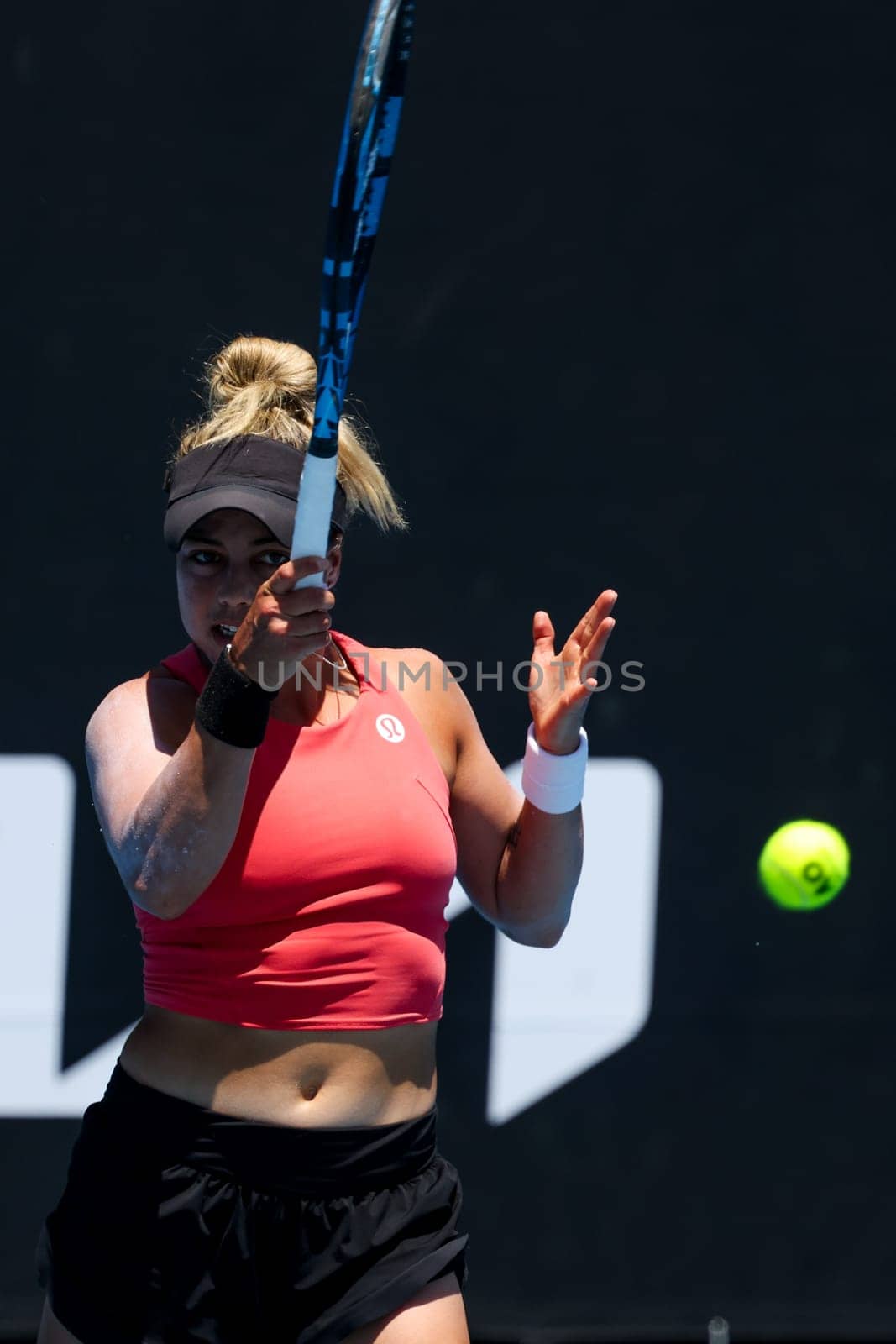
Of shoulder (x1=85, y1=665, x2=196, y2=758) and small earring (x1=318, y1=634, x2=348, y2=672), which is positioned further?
small earring (x1=318, y1=634, x2=348, y2=672)

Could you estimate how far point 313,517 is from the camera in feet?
4.88

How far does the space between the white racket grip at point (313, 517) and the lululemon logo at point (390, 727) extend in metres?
0.38

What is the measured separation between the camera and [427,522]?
2.79 meters

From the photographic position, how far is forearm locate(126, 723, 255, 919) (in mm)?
1547

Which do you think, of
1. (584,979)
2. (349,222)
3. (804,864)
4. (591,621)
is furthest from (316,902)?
(804,864)

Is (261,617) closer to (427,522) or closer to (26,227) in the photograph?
(427,522)

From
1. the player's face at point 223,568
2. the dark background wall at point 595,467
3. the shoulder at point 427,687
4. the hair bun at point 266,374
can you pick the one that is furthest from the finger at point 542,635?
the dark background wall at point 595,467

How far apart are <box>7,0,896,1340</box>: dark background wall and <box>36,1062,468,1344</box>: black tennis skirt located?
1070 millimetres

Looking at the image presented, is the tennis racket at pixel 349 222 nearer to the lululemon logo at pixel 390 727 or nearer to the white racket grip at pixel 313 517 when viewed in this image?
the white racket grip at pixel 313 517

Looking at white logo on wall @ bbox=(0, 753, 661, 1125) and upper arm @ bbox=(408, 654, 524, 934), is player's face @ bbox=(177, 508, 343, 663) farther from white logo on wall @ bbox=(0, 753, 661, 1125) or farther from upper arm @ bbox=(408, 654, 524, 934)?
white logo on wall @ bbox=(0, 753, 661, 1125)

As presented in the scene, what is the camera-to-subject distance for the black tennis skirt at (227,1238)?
1.68 m

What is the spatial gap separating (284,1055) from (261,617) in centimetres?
52

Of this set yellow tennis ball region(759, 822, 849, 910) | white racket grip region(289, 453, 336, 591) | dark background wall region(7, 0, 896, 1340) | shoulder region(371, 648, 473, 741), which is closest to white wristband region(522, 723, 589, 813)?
shoulder region(371, 648, 473, 741)

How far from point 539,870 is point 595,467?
1.08 m
